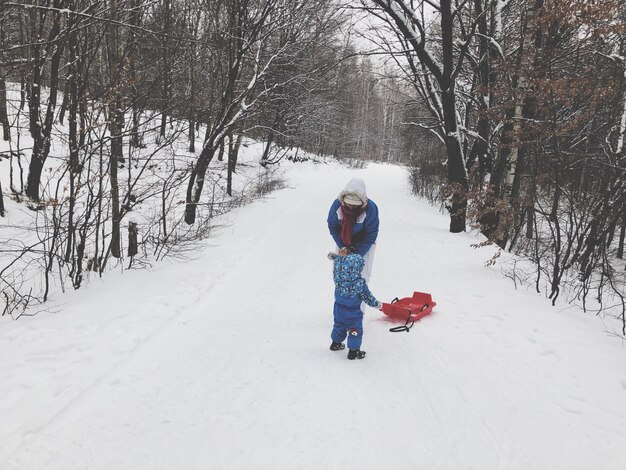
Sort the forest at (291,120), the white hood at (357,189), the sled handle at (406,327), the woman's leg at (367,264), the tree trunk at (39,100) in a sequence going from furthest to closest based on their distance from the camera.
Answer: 1. the tree trunk at (39,100)
2. the forest at (291,120)
3. the sled handle at (406,327)
4. the woman's leg at (367,264)
5. the white hood at (357,189)

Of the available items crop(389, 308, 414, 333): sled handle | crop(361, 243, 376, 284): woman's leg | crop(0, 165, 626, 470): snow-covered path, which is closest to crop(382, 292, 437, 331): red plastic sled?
crop(389, 308, 414, 333): sled handle

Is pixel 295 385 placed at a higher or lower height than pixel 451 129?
lower

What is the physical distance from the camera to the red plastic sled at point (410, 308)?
16.3 feet

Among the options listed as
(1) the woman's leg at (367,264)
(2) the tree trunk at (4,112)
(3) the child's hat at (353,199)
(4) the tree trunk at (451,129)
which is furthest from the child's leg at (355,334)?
(2) the tree trunk at (4,112)

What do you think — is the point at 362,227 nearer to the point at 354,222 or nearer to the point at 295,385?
the point at 354,222

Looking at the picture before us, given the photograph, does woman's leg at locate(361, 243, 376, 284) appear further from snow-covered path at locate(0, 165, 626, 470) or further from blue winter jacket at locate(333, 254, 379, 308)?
snow-covered path at locate(0, 165, 626, 470)

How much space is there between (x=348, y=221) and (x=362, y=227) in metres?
0.16

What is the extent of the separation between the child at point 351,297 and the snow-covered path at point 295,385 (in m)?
0.25

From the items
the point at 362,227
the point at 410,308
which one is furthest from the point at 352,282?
the point at 410,308

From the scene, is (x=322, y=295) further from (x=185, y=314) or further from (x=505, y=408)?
(x=505, y=408)

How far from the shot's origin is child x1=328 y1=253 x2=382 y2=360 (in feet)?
13.3

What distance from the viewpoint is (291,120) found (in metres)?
20.4

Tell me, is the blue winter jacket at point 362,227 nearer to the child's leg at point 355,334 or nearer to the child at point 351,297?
the child at point 351,297

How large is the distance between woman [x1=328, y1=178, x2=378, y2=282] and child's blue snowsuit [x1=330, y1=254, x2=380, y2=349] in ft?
0.46
